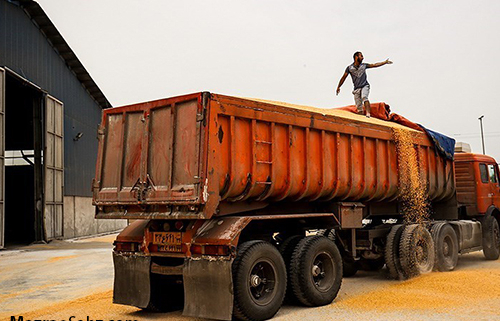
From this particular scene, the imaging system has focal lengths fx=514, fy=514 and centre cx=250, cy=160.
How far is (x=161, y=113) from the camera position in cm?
732

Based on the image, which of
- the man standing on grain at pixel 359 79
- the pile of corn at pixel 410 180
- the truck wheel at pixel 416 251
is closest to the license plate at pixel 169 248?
the truck wheel at pixel 416 251

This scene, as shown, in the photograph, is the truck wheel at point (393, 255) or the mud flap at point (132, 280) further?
the truck wheel at point (393, 255)

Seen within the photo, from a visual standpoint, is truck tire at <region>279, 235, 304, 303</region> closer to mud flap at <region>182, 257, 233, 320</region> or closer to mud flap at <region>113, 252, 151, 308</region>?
mud flap at <region>182, 257, 233, 320</region>

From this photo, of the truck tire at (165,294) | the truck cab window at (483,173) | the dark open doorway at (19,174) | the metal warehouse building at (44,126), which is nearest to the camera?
the truck tire at (165,294)

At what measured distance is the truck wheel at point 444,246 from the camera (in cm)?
1082

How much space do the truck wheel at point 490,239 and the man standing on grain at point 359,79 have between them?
14.2 ft

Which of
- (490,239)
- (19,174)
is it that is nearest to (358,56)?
(490,239)

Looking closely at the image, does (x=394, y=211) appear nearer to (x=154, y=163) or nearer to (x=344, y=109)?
(x=344, y=109)

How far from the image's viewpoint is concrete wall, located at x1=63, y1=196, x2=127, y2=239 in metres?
23.4

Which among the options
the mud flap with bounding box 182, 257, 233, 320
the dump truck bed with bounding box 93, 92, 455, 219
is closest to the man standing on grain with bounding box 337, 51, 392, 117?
the dump truck bed with bounding box 93, 92, 455, 219

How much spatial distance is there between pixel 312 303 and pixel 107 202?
3390mm

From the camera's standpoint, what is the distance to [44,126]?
21594 millimetres

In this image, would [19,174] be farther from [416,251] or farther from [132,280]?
[416,251]

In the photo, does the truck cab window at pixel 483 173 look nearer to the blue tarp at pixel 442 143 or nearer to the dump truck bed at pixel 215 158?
the blue tarp at pixel 442 143
